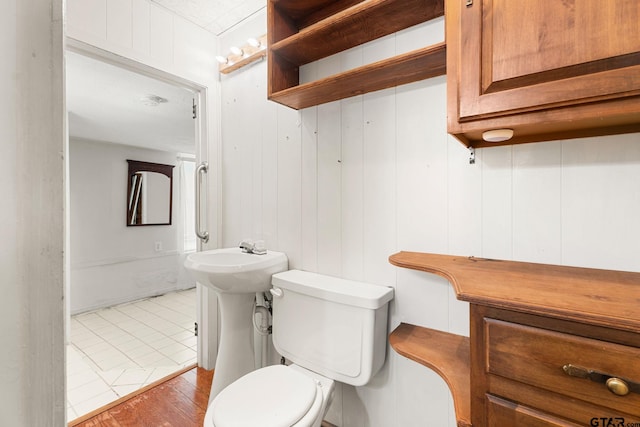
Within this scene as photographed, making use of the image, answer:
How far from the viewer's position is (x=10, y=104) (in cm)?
27

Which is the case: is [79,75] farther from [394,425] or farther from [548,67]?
[394,425]

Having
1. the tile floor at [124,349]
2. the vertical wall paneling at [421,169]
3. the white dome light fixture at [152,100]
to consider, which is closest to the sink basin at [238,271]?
the vertical wall paneling at [421,169]

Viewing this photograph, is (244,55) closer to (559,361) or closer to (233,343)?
(233,343)

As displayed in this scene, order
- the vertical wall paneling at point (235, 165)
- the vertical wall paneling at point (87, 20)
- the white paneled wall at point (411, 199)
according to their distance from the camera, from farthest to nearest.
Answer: the vertical wall paneling at point (235, 165)
the vertical wall paneling at point (87, 20)
the white paneled wall at point (411, 199)

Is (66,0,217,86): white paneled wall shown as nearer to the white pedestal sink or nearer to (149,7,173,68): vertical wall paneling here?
Answer: (149,7,173,68): vertical wall paneling

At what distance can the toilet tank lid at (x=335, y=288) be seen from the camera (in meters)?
1.21

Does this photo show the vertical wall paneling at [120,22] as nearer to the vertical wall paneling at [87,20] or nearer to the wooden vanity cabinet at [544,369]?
the vertical wall paneling at [87,20]

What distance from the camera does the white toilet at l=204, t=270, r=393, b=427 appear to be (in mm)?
1055

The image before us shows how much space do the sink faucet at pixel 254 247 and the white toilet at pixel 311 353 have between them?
256 mm

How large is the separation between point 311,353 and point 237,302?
523mm

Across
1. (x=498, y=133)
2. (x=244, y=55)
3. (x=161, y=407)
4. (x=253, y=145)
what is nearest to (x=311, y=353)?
(x=161, y=407)

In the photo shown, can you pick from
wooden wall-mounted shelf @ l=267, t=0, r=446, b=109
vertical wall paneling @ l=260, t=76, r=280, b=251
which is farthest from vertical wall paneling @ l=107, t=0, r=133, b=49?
wooden wall-mounted shelf @ l=267, t=0, r=446, b=109

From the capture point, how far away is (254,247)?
171 centimetres

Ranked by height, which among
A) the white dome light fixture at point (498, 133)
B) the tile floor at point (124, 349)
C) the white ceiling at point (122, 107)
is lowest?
the tile floor at point (124, 349)
